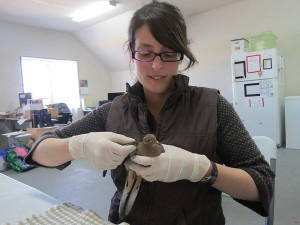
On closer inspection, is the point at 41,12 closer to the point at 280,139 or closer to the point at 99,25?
the point at 99,25

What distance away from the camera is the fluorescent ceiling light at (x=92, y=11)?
448cm

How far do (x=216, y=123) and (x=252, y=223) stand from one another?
1.35 m

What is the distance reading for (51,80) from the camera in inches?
230

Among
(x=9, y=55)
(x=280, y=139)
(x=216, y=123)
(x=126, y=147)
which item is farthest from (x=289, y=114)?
(x=9, y=55)

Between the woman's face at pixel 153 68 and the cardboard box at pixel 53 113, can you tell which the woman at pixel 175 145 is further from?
the cardboard box at pixel 53 113

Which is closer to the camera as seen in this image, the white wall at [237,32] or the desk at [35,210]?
the desk at [35,210]

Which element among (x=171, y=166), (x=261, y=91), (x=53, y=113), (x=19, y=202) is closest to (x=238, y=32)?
(x=261, y=91)

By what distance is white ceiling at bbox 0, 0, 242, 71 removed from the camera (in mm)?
4309

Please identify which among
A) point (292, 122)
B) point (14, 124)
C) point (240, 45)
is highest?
point (240, 45)

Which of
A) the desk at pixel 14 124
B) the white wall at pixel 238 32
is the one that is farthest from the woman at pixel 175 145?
the desk at pixel 14 124

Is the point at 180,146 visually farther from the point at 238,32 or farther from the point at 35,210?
the point at 238,32

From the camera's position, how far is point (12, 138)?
152 inches

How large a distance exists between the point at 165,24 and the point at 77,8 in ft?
14.2

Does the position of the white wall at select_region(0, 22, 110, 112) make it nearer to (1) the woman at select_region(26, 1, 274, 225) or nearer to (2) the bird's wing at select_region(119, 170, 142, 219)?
(1) the woman at select_region(26, 1, 274, 225)
